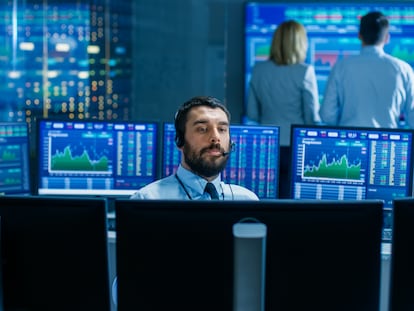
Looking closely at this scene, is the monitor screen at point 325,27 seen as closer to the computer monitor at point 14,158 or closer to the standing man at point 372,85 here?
the standing man at point 372,85

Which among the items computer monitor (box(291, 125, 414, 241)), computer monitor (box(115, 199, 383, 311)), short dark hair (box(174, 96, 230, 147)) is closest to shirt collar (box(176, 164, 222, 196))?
short dark hair (box(174, 96, 230, 147))

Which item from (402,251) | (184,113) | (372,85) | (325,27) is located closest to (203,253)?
(402,251)

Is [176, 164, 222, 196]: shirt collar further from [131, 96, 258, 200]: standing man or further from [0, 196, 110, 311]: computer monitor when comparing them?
[0, 196, 110, 311]: computer monitor

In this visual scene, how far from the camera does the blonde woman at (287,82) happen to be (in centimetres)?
446

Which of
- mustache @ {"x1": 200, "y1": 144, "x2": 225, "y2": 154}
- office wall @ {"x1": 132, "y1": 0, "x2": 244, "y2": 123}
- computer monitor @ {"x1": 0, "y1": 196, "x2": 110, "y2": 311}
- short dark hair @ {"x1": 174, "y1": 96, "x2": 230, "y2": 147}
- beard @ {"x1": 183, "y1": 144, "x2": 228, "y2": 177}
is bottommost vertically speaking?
computer monitor @ {"x1": 0, "y1": 196, "x2": 110, "y2": 311}

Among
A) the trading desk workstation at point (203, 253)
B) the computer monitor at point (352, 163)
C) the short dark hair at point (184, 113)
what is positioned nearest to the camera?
the trading desk workstation at point (203, 253)

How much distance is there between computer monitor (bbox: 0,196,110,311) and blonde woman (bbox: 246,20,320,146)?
290 centimetres

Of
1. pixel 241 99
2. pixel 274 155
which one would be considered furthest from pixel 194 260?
pixel 241 99

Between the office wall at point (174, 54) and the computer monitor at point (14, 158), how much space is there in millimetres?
2819

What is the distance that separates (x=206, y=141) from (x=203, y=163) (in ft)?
0.28

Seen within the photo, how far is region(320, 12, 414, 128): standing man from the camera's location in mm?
4051

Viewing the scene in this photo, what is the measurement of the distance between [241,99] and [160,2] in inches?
45.4

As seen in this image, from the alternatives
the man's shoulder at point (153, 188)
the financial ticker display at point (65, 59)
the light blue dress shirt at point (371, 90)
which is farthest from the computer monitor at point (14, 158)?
the financial ticker display at point (65, 59)

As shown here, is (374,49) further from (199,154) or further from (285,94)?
(199,154)
